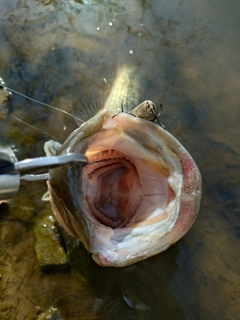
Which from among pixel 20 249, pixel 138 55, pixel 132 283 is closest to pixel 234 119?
pixel 138 55

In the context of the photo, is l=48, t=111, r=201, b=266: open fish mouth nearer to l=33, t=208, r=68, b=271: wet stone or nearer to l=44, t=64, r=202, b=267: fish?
l=44, t=64, r=202, b=267: fish

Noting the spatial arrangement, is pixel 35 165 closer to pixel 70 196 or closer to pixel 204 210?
pixel 70 196

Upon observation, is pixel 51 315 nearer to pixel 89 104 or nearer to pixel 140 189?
pixel 140 189

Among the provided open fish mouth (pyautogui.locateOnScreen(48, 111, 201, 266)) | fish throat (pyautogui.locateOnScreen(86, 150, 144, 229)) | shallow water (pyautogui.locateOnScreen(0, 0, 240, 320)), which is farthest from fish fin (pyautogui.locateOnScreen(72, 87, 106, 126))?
open fish mouth (pyautogui.locateOnScreen(48, 111, 201, 266))

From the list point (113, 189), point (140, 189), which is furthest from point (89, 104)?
point (140, 189)

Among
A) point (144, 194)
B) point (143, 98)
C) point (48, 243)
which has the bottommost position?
point (48, 243)

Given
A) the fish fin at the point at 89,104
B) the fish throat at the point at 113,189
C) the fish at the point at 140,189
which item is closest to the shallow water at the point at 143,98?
the fish fin at the point at 89,104

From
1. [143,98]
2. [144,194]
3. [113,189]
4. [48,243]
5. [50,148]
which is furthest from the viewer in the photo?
[143,98]

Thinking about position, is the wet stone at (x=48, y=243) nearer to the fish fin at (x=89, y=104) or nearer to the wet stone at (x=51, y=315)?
the wet stone at (x=51, y=315)
